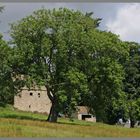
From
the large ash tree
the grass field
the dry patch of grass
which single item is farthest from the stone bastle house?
the dry patch of grass

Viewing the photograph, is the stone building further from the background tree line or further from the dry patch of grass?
the dry patch of grass

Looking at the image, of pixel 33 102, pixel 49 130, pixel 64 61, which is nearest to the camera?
pixel 49 130

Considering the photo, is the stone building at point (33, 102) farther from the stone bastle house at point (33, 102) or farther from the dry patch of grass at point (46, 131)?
the dry patch of grass at point (46, 131)

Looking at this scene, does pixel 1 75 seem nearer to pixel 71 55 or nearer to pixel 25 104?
pixel 71 55

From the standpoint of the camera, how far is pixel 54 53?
46.5 metres

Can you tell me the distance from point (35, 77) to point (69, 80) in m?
3.48

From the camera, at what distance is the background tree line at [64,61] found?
45656mm

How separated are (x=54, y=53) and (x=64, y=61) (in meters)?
1.36

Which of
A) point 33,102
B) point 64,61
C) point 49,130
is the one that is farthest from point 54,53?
point 33,102

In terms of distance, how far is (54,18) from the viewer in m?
47.2

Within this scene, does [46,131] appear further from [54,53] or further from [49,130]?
[54,53]

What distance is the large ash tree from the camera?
149ft

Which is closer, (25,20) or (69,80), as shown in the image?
(69,80)

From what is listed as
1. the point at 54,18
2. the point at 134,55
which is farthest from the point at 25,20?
the point at 134,55
